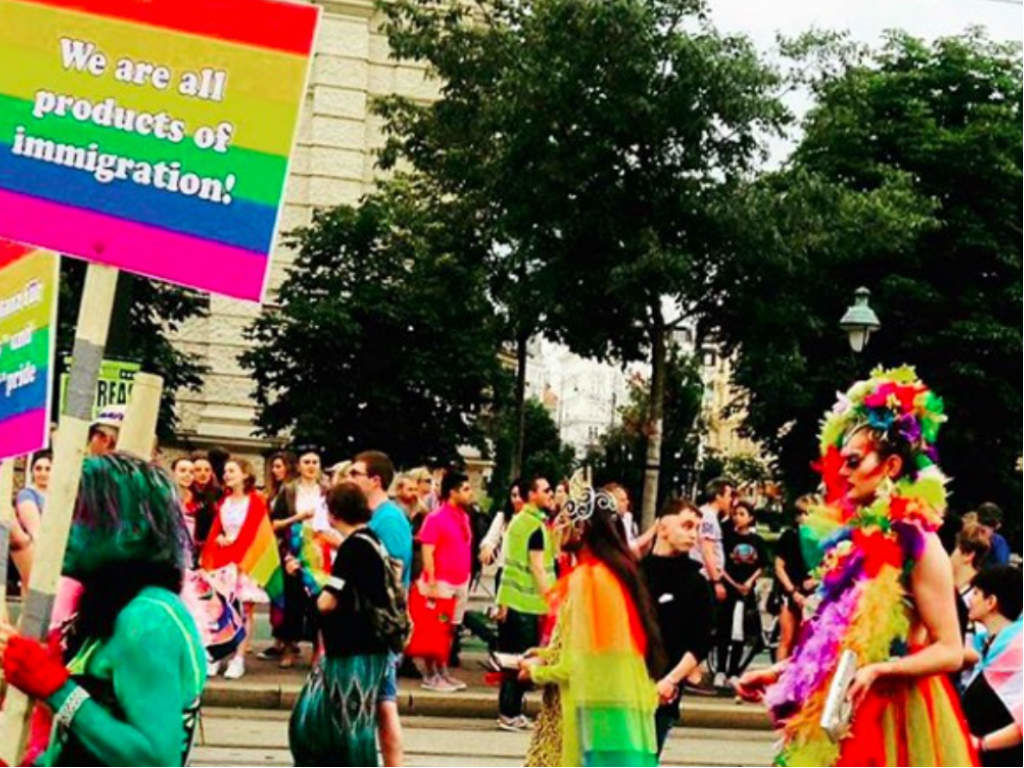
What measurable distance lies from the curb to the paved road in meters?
0.13

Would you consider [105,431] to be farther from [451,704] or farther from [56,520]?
[56,520]

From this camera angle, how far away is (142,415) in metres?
4.64

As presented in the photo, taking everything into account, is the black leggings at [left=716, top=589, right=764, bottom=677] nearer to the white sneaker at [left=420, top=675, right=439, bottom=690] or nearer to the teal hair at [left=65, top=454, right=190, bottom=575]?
the white sneaker at [left=420, top=675, right=439, bottom=690]

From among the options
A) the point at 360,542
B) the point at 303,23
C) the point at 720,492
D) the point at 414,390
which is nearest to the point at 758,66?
the point at 720,492

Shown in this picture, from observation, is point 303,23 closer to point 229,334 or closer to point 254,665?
point 254,665

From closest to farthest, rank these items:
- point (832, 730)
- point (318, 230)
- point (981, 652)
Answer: point (832, 730) → point (981, 652) → point (318, 230)

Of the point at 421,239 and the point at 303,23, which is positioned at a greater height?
the point at 421,239

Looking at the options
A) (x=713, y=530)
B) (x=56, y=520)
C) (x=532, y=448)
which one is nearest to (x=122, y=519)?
(x=56, y=520)

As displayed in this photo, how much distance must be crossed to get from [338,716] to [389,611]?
0.52 metres

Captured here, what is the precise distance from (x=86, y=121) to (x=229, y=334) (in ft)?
106

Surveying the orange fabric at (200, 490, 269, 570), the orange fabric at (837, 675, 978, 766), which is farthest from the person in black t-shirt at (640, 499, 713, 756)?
the orange fabric at (200, 490, 269, 570)

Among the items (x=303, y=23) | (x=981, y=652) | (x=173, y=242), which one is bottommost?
(x=981, y=652)

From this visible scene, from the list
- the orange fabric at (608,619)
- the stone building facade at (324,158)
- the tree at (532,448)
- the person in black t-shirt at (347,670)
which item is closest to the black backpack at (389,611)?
the person in black t-shirt at (347,670)

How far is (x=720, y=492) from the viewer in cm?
1628
